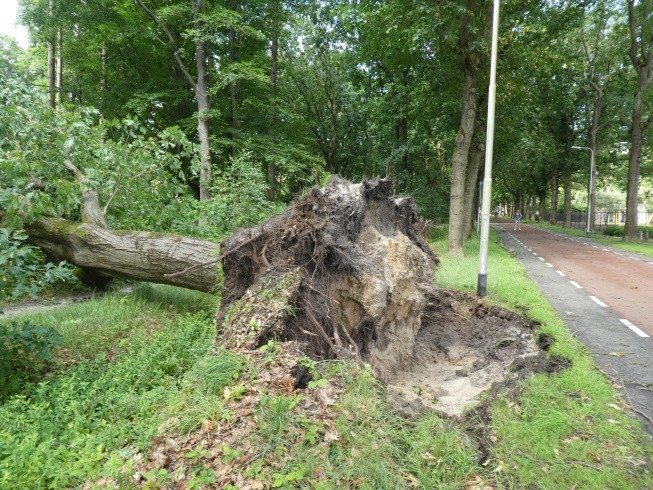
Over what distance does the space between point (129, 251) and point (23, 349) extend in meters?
2.38

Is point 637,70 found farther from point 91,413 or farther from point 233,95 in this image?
point 91,413

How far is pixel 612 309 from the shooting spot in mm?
7930

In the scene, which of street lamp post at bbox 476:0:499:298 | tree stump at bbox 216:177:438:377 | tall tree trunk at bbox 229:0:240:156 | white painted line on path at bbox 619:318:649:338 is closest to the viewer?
tree stump at bbox 216:177:438:377

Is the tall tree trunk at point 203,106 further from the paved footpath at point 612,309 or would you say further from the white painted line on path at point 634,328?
the white painted line on path at point 634,328

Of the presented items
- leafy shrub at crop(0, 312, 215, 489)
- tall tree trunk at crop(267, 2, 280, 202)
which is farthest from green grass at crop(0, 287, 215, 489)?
A: tall tree trunk at crop(267, 2, 280, 202)

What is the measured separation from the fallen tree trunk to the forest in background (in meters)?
0.51

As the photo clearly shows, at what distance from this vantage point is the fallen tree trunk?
642 cm

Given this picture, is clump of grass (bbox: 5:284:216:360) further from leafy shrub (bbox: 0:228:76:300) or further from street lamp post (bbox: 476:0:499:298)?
street lamp post (bbox: 476:0:499:298)

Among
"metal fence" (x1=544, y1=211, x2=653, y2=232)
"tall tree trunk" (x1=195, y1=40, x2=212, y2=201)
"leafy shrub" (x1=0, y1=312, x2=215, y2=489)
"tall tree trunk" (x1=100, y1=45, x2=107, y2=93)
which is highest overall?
"tall tree trunk" (x1=100, y1=45, x2=107, y2=93)

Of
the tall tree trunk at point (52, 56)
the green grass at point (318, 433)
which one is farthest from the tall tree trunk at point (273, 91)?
the green grass at point (318, 433)

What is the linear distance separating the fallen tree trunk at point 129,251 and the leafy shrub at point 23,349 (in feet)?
6.27

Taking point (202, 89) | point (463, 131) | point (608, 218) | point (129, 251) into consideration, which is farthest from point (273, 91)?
point (608, 218)

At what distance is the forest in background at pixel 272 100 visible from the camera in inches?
324

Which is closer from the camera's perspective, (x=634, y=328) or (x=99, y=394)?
(x=99, y=394)
